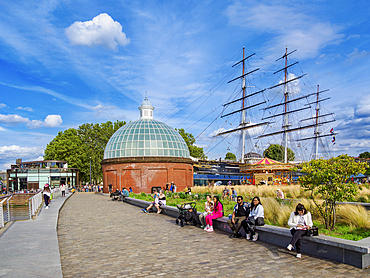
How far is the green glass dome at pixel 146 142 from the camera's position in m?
37.2

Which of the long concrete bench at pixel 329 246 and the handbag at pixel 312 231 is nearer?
the long concrete bench at pixel 329 246

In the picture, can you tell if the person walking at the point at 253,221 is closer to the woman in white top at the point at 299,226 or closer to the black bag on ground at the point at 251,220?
the black bag on ground at the point at 251,220

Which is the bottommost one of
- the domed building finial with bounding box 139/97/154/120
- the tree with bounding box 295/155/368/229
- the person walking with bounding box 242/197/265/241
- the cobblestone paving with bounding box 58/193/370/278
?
the cobblestone paving with bounding box 58/193/370/278

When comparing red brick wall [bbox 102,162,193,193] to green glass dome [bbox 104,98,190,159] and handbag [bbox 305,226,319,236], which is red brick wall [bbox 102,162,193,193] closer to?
green glass dome [bbox 104,98,190,159]

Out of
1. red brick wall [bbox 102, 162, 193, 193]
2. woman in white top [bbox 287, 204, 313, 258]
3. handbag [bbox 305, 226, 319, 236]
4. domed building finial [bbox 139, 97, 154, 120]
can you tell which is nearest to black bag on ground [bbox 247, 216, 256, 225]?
woman in white top [bbox 287, 204, 313, 258]

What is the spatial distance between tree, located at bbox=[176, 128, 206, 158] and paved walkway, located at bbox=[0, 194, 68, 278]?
58.4m

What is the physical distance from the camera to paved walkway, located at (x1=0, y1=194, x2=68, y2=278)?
19.9 ft

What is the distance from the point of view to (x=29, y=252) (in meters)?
7.67

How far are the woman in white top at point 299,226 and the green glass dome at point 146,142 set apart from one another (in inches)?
1166

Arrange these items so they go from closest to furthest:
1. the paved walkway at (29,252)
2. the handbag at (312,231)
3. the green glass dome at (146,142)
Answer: the paved walkway at (29,252)
the handbag at (312,231)
the green glass dome at (146,142)

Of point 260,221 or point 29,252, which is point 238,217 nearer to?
point 260,221

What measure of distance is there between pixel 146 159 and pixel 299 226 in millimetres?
29072

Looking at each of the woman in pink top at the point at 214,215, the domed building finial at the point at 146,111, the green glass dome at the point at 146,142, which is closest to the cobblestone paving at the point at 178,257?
the woman in pink top at the point at 214,215

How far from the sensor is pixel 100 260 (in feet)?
24.2
